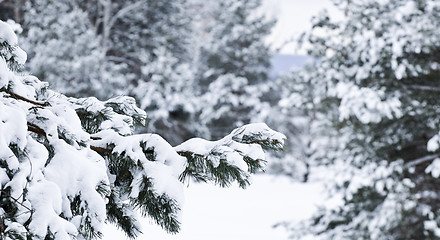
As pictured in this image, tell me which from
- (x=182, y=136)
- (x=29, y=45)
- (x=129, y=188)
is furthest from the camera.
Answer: (x=182, y=136)

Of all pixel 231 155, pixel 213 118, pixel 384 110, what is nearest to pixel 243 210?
pixel 384 110

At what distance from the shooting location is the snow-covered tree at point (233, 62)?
14398 mm

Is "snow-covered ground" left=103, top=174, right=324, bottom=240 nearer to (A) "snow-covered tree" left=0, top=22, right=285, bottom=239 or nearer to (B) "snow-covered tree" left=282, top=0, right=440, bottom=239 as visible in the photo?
(B) "snow-covered tree" left=282, top=0, right=440, bottom=239

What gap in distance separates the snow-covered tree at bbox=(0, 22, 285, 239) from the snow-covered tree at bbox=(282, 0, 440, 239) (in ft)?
12.4

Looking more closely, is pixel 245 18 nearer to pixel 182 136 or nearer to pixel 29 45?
pixel 182 136

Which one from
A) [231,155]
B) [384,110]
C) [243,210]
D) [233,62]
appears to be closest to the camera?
[231,155]

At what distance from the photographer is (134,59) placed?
566 inches

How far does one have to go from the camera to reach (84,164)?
1190mm

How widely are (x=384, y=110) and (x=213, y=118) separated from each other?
10.3 m

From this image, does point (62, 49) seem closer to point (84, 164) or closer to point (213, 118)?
point (213, 118)

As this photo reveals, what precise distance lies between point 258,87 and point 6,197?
1389 centimetres

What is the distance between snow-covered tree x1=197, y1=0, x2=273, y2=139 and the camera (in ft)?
47.2

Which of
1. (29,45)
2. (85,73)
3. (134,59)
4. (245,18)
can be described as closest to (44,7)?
(29,45)

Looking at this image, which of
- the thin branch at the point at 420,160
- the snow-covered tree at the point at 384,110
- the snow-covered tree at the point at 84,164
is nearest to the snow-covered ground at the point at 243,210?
the snow-covered tree at the point at 384,110
